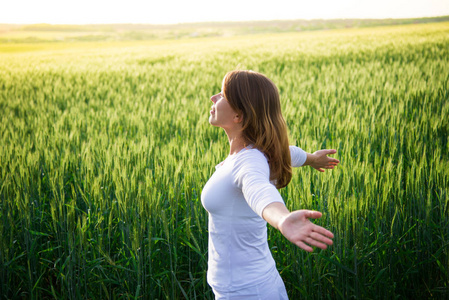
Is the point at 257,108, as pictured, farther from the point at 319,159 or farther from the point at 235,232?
the point at 319,159

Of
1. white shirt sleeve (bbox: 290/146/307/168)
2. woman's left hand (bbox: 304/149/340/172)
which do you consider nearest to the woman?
white shirt sleeve (bbox: 290/146/307/168)

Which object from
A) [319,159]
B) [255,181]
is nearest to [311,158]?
[319,159]

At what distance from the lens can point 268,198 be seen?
86cm

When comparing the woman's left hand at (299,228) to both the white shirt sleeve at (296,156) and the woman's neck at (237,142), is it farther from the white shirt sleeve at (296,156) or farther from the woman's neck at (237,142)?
the white shirt sleeve at (296,156)

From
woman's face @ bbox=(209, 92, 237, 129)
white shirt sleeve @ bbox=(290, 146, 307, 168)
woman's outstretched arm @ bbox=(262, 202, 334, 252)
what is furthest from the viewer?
white shirt sleeve @ bbox=(290, 146, 307, 168)

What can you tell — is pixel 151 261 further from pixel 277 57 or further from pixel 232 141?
pixel 277 57

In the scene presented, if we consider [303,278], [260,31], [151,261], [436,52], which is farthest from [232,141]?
[260,31]

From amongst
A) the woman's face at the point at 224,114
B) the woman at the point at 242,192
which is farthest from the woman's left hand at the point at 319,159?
the woman's face at the point at 224,114

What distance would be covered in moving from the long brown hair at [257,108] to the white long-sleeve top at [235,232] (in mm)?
49

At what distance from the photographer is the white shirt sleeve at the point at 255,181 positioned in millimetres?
867

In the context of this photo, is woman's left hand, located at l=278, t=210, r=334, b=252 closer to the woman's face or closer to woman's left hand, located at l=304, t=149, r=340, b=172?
the woman's face

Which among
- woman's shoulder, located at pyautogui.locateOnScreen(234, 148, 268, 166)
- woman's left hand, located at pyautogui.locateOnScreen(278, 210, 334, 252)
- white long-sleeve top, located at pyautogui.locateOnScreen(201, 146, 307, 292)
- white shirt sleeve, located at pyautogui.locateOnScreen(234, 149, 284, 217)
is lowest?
white long-sleeve top, located at pyautogui.locateOnScreen(201, 146, 307, 292)

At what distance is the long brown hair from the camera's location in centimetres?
106

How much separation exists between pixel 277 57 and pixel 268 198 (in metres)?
11.0
